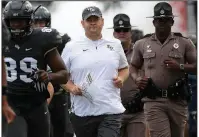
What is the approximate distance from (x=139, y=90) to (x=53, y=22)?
228 inches

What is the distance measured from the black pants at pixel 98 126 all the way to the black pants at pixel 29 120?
661 millimetres

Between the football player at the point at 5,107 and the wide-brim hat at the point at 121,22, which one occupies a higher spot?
the wide-brim hat at the point at 121,22

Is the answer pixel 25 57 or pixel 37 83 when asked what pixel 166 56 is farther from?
pixel 25 57

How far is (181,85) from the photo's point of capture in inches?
344

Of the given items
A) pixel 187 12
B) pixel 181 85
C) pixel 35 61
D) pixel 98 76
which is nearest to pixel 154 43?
pixel 181 85

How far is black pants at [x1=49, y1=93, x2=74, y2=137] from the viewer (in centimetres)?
1048

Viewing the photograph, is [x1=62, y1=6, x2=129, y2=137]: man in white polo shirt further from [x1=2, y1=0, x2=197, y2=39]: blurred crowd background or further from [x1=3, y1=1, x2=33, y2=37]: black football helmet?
[x1=2, y1=0, x2=197, y2=39]: blurred crowd background

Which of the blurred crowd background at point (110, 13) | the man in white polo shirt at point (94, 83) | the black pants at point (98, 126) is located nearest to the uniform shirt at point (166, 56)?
the man in white polo shirt at point (94, 83)

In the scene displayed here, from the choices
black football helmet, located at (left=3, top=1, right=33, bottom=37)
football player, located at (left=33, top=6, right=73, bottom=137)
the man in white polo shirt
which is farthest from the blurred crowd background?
black football helmet, located at (left=3, top=1, right=33, bottom=37)

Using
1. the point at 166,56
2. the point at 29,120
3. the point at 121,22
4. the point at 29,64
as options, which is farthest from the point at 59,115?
the point at 29,64

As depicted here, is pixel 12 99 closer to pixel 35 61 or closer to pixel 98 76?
pixel 35 61

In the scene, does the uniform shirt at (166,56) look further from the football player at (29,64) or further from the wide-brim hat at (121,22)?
the football player at (29,64)

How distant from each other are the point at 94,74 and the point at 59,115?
264 centimetres

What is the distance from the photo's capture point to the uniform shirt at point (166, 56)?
870 centimetres
